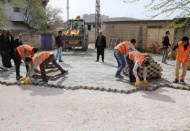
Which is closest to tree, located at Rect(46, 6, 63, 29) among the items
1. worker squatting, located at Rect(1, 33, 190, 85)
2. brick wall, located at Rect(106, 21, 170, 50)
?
brick wall, located at Rect(106, 21, 170, 50)

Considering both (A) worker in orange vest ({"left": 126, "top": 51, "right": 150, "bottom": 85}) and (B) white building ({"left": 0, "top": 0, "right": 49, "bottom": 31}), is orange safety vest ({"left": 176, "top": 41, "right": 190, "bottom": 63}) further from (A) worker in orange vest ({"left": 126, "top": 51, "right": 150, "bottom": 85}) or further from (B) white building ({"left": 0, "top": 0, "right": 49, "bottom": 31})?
(B) white building ({"left": 0, "top": 0, "right": 49, "bottom": 31})

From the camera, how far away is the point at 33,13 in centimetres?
3275

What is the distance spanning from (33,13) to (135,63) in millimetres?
28634

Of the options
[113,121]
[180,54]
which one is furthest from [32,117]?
[180,54]

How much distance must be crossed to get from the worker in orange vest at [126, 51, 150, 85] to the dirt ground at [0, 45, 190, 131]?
0.34 metres

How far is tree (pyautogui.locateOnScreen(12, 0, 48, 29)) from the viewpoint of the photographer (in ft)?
104

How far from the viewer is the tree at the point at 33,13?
31.8 metres

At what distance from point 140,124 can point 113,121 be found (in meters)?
0.55

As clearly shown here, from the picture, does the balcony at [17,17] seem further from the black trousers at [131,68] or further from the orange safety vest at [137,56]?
the orange safety vest at [137,56]

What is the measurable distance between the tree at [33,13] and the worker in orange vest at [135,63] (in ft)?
86.0

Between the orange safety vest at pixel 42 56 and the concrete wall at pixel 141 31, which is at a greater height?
the concrete wall at pixel 141 31

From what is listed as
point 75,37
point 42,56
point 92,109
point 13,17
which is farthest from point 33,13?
point 92,109

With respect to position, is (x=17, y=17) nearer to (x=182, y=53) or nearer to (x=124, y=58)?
(x=124, y=58)

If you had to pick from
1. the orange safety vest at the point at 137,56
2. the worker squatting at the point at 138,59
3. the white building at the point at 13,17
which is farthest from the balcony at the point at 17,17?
the orange safety vest at the point at 137,56
